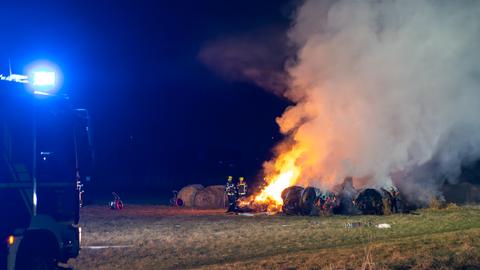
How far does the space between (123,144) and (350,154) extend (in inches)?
2199

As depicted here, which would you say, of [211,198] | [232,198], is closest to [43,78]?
[232,198]

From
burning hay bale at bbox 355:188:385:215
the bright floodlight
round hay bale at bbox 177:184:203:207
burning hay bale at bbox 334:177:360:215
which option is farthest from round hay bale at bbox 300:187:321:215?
the bright floodlight

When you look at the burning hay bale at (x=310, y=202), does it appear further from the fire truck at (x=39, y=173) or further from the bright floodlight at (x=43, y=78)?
the bright floodlight at (x=43, y=78)

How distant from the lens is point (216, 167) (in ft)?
242

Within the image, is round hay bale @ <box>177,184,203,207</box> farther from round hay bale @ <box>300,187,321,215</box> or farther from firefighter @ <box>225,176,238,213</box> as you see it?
round hay bale @ <box>300,187,321,215</box>

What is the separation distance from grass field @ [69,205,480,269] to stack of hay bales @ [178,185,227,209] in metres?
8.11

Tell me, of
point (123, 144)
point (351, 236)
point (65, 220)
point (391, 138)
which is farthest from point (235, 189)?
point (123, 144)

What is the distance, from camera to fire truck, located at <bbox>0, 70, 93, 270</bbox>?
8.73m

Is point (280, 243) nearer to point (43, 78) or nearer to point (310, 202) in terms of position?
point (43, 78)

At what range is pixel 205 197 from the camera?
32.0 meters

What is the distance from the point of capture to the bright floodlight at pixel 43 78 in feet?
31.3

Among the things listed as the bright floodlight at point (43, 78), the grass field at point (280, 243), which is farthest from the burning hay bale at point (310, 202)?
the bright floodlight at point (43, 78)

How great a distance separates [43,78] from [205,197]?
23.0 meters

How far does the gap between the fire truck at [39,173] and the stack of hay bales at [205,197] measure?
21.4 m
